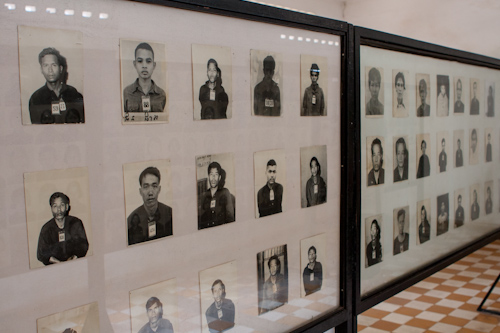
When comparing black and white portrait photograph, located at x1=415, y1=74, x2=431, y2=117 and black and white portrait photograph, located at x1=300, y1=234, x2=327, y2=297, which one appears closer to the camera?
black and white portrait photograph, located at x1=300, y1=234, x2=327, y2=297

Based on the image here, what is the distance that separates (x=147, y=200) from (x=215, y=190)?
22 cm

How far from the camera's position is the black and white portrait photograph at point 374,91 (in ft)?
6.57

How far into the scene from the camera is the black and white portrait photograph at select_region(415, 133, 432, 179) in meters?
2.39

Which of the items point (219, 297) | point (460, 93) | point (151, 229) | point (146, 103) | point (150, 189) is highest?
point (460, 93)

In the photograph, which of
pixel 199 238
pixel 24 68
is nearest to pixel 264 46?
pixel 199 238

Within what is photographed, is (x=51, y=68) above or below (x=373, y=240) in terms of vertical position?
above

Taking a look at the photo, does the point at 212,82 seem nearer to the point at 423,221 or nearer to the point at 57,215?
the point at 57,215

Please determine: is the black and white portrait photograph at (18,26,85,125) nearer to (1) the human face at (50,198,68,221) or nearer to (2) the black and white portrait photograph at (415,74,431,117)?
(1) the human face at (50,198,68,221)

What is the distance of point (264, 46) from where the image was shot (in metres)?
1.54

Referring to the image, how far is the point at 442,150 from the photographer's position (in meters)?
2.61

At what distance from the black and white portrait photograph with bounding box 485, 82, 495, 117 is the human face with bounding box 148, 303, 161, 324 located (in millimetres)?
2567

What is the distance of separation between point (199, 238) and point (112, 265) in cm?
27

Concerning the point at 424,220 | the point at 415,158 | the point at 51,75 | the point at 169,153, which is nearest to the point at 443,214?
A: the point at 424,220

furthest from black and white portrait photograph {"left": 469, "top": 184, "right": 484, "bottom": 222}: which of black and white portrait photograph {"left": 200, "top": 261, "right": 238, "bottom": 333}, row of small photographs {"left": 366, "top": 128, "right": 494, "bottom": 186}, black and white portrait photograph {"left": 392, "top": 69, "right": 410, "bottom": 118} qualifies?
black and white portrait photograph {"left": 200, "top": 261, "right": 238, "bottom": 333}
